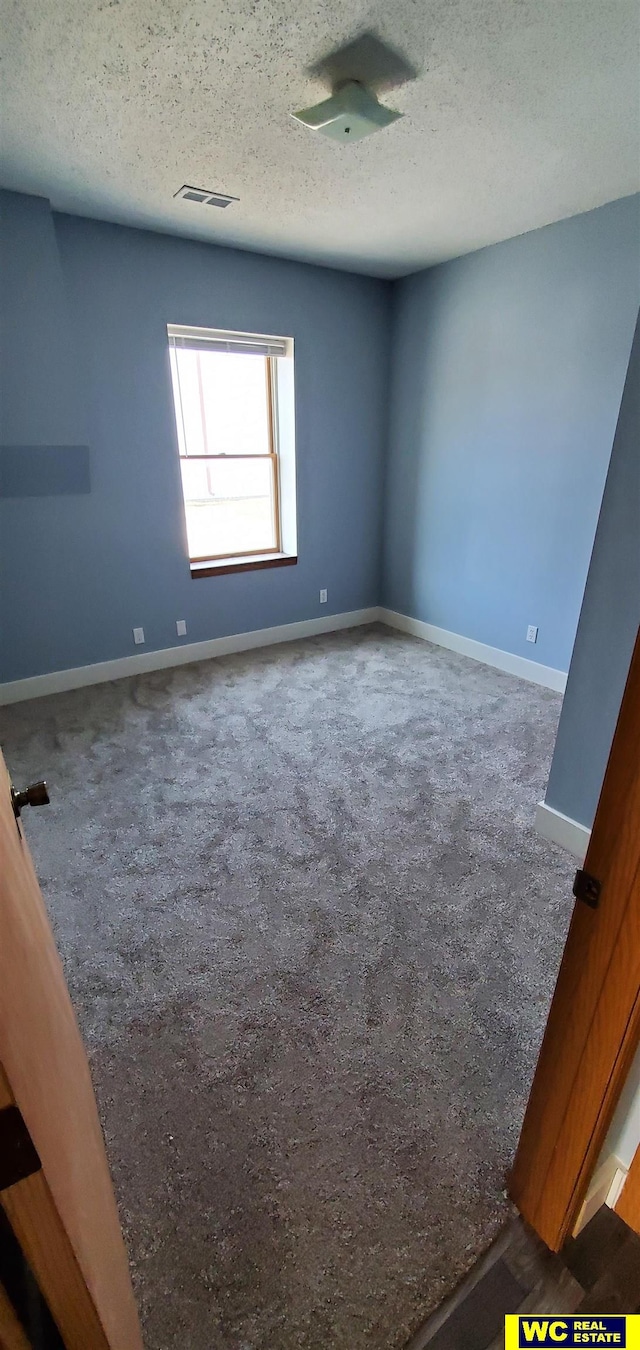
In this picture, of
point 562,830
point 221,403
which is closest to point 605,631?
point 562,830

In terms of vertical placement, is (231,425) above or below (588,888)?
above

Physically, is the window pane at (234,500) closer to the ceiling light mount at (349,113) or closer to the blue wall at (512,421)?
the blue wall at (512,421)

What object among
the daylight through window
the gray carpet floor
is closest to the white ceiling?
the daylight through window

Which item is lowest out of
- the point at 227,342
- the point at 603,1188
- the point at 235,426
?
the point at 603,1188

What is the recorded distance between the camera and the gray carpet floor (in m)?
1.05

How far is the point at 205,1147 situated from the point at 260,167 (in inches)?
130

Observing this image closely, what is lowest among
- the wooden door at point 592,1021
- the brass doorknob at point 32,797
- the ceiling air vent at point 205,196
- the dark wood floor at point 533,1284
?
the dark wood floor at point 533,1284

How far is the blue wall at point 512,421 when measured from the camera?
287 cm

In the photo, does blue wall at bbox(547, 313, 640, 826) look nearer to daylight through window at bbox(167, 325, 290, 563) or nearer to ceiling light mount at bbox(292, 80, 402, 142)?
ceiling light mount at bbox(292, 80, 402, 142)

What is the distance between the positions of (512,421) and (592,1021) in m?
3.39

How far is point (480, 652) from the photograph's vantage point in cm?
396

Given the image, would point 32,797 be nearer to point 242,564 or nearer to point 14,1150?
point 14,1150

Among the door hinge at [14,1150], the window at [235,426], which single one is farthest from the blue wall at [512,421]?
the door hinge at [14,1150]

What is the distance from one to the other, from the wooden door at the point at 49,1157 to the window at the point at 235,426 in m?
3.28
